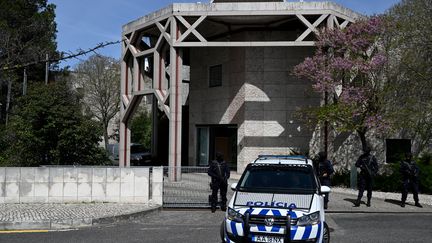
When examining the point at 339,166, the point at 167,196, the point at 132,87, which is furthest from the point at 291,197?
the point at 132,87

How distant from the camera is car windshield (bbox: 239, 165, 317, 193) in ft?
27.7

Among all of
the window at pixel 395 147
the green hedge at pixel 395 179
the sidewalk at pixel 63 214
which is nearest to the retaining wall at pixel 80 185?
the sidewalk at pixel 63 214

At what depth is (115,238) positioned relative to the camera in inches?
368

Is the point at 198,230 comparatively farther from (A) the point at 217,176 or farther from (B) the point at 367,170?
(B) the point at 367,170

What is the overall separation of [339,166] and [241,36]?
830cm

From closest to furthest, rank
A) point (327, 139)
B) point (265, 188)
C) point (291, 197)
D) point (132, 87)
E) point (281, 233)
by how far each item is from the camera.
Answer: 1. point (281, 233)
2. point (291, 197)
3. point (265, 188)
4. point (327, 139)
5. point (132, 87)

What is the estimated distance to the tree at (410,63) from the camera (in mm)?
19031

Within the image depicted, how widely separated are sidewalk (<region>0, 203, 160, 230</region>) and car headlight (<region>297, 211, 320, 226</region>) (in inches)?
219

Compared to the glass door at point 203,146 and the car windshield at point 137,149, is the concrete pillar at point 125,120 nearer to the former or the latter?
the glass door at point 203,146

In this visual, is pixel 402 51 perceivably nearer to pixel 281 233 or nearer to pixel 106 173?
pixel 106 173

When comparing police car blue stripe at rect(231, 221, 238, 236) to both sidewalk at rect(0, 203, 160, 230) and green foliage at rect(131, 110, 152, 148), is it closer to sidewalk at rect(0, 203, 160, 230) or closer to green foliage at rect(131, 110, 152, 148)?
sidewalk at rect(0, 203, 160, 230)

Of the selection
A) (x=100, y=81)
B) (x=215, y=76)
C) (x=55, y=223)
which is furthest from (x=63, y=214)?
(x=100, y=81)

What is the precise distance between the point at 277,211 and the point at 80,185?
7.57 meters

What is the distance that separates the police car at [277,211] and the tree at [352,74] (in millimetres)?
10569
